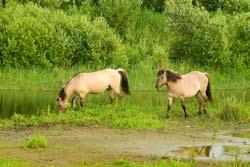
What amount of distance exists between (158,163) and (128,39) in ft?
128

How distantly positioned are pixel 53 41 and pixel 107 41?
12.8 ft

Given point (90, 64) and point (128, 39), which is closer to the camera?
point (90, 64)

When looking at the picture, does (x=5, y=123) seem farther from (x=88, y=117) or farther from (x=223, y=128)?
(x=223, y=128)

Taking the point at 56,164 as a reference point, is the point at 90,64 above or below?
above

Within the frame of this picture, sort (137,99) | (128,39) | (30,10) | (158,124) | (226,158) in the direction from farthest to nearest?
1. (128,39)
2. (30,10)
3. (137,99)
4. (158,124)
5. (226,158)

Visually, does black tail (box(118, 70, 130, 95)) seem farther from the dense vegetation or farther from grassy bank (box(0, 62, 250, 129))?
the dense vegetation

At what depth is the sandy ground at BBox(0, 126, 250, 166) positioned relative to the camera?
15.7m

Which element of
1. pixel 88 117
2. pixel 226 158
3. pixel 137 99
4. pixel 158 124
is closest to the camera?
pixel 226 158

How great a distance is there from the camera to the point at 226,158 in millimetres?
16266

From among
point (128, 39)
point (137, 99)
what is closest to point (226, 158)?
point (137, 99)

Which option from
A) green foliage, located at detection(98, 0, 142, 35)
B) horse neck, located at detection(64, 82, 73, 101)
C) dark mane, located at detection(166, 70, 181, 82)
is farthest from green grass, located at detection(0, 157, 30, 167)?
green foliage, located at detection(98, 0, 142, 35)

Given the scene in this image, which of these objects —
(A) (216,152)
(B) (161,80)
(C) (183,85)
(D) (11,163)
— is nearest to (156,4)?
(C) (183,85)

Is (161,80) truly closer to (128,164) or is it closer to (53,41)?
(128,164)

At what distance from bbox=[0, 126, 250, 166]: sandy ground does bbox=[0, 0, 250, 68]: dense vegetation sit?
830 inches
